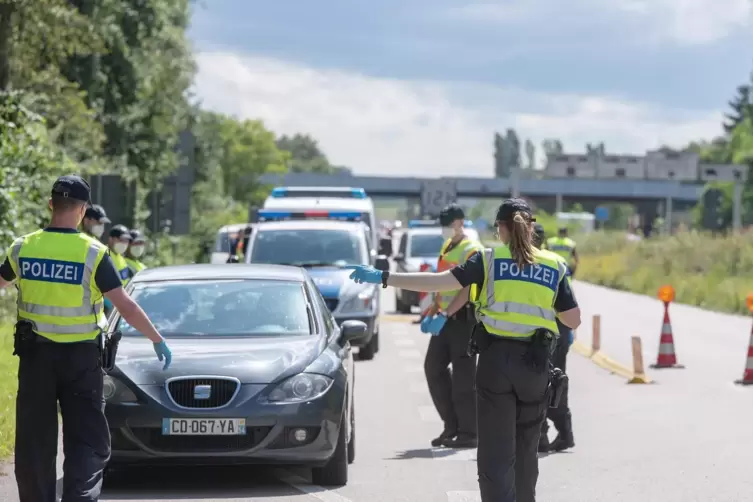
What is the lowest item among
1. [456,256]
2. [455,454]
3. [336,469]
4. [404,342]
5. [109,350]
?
[404,342]

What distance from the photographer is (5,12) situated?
25094 mm

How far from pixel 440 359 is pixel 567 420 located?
3.42 feet

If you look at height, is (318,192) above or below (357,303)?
above

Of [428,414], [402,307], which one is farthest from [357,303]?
[402,307]

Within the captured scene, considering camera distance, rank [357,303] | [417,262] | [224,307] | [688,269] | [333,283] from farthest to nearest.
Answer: [688,269] → [417,262] → [333,283] → [357,303] → [224,307]

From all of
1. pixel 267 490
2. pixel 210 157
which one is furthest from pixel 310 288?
pixel 210 157

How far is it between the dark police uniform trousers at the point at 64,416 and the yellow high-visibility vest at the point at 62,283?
8cm

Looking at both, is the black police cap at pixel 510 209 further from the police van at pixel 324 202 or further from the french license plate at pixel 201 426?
the police van at pixel 324 202

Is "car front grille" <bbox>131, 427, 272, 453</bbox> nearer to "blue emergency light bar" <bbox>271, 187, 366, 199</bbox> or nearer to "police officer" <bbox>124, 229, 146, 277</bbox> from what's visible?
"police officer" <bbox>124, 229, 146, 277</bbox>

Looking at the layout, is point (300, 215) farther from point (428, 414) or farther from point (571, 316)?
point (571, 316)

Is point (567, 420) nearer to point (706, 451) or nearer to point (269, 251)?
point (706, 451)

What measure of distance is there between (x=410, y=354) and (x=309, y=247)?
2.04m

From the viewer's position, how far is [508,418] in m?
7.08

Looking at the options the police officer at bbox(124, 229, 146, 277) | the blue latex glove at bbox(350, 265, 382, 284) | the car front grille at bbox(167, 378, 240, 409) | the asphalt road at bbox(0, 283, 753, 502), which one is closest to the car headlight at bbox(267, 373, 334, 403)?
the car front grille at bbox(167, 378, 240, 409)
